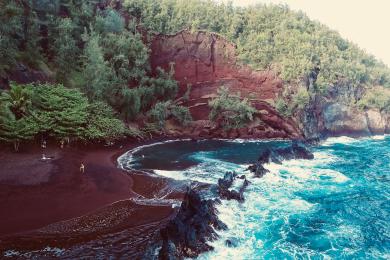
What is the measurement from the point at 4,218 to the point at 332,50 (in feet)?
218

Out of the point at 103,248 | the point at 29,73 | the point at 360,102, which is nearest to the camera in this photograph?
the point at 103,248

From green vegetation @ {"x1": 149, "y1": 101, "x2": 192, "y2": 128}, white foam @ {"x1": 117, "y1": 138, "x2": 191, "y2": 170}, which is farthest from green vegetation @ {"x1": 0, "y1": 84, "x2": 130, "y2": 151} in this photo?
green vegetation @ {"x1": 149, "y1": 101, "x2": 192, "y2": 128}

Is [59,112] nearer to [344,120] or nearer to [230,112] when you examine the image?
[230,112]

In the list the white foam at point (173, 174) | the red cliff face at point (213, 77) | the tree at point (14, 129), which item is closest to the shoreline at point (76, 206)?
the tree at point (14, 129)

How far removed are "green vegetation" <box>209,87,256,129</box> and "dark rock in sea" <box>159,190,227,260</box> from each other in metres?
32.1

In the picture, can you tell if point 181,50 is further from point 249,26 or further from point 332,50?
point 332,50

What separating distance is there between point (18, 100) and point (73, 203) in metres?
12.8

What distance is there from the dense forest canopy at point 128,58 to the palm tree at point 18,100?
81mm

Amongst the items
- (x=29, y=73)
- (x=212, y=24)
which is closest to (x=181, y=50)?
→ (x=212, y=24)

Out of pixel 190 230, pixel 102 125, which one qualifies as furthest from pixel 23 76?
pixel 190 230

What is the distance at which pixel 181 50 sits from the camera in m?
57.9

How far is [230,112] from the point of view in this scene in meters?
52.8

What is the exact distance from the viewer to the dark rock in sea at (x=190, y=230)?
1683 centimetres

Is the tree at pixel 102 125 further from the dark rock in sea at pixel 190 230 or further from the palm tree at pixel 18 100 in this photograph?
the dark rock in sea at pixel 190 230
